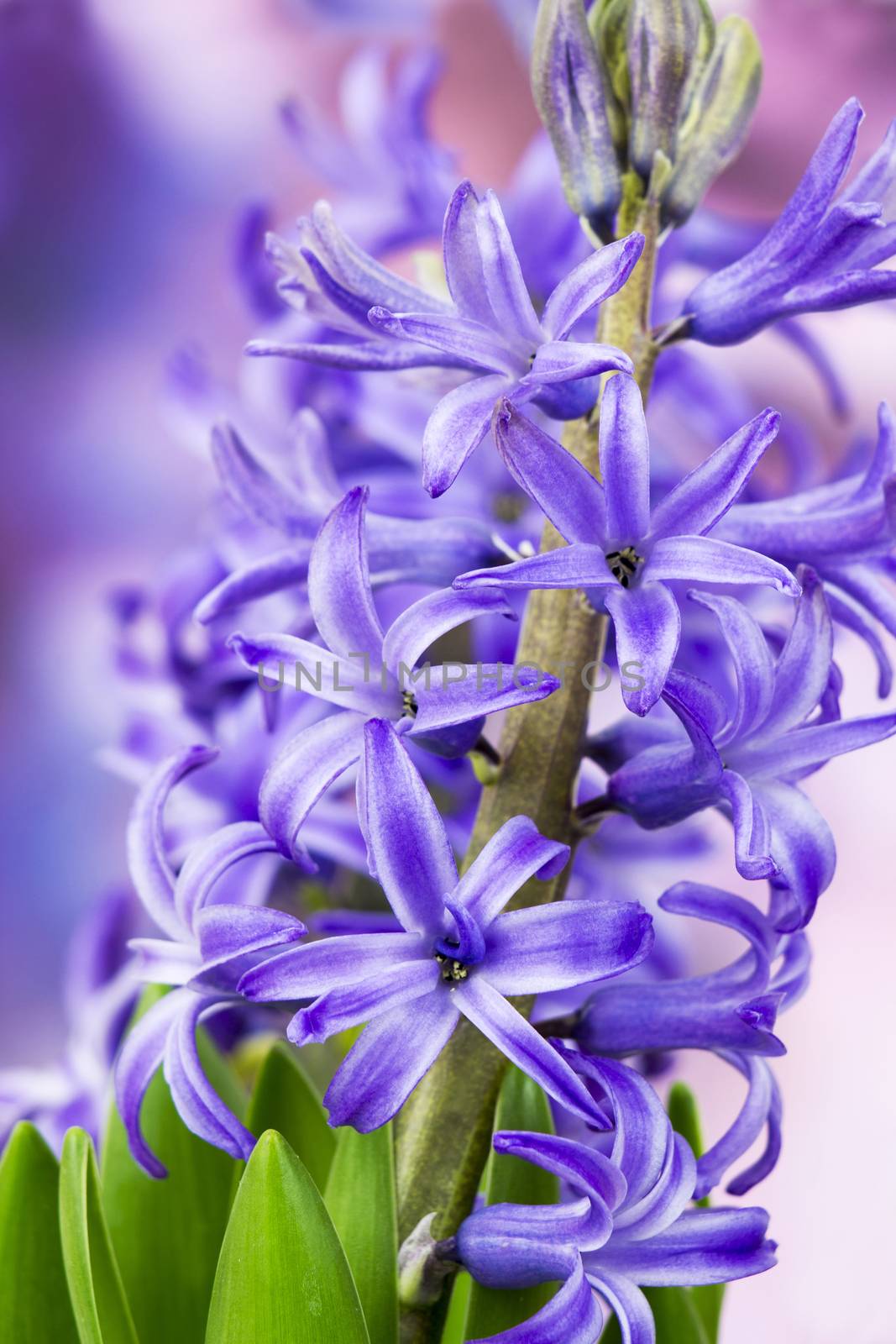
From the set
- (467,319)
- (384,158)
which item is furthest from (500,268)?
(384,158)

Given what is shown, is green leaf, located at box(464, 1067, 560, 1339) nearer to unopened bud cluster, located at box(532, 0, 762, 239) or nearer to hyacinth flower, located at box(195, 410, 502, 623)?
hyacinth flower, located at box(195, 410, 502, 623)

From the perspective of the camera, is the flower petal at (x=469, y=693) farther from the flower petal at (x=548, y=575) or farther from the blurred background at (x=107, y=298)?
the blurred background at (x=107, y=298)

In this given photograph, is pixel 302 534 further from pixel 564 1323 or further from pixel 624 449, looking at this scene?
pixel 564 1323

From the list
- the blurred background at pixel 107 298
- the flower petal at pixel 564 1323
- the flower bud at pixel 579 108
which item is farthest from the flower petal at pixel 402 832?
the blurred background at pixel 107 298

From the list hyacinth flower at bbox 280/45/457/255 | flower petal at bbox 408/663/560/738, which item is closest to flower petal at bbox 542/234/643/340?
flower petal at bbox 408/663/560/738

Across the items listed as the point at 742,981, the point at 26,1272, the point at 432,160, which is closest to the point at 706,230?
the point at 432,160
